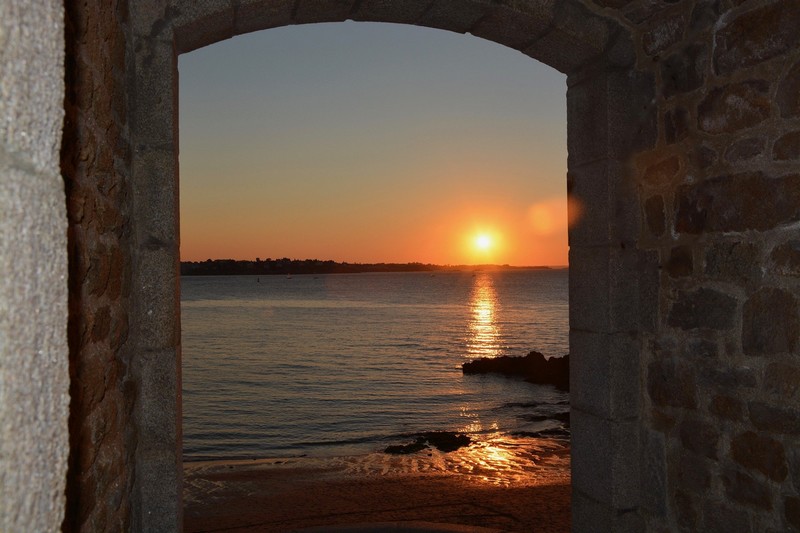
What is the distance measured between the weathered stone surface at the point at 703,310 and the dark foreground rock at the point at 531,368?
16388mm

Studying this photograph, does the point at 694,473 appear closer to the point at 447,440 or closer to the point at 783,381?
the point at 783,381

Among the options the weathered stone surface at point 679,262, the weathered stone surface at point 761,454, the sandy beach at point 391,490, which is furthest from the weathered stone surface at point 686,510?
the sandy beach at point 391,490

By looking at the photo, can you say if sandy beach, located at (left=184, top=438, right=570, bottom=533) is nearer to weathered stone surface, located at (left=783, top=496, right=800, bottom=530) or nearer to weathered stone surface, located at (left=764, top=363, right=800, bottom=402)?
weathered stone surface, located at (left=783, top=496, right=800, bottom=530)

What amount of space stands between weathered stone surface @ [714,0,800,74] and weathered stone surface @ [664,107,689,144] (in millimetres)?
268

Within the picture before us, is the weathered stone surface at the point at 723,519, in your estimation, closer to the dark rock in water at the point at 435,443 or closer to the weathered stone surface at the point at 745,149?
the weathered stone surface at the point at 745,149

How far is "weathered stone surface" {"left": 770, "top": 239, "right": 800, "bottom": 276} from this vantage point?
2475 mm

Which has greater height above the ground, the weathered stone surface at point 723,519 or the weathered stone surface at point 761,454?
the weathered stone surface at point 761,454

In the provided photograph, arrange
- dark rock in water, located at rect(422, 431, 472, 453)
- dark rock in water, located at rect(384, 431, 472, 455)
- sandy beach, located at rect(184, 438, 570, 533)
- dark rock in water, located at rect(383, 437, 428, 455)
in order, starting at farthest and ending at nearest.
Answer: dark rock in water, located at rect(422, 431, 472, 453) → dark rock in water, located at rect(384, 431, 472, 455) → dark rock in water, located at rect(383, 437, 428, 455) → sandy beach, located at rect(184, 438, 570, 533)

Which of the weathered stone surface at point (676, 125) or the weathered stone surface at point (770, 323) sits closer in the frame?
the weathered stone surface at point (770, 323)

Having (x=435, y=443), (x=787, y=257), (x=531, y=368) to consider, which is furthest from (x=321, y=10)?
(x=531, y=368)

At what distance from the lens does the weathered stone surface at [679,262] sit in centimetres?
306

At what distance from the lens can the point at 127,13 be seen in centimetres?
263

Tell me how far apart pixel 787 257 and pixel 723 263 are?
→ 1.12 ft

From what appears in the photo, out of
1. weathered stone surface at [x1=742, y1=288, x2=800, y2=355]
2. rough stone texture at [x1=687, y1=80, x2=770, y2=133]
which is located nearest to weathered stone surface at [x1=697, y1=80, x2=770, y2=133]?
rough stone texture at [x1=687, y1=80, x2=770, y2=133]
